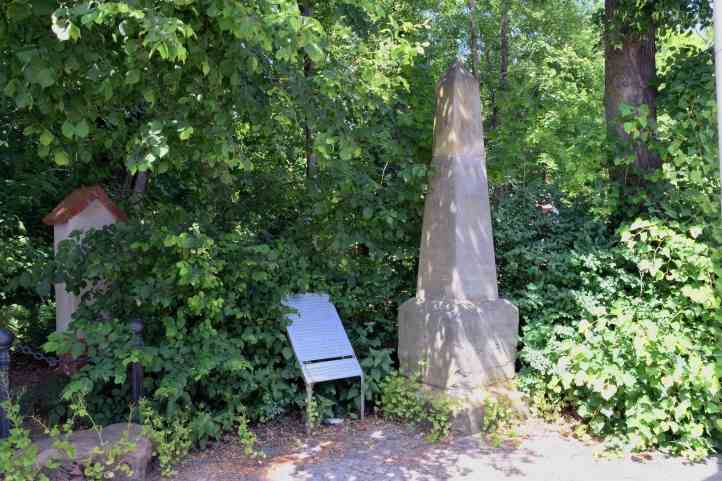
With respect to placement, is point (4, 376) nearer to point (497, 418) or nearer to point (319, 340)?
point (319, 340)

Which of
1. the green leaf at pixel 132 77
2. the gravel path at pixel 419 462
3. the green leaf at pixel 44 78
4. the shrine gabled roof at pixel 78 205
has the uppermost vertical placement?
the green leaf at pixel 132 77

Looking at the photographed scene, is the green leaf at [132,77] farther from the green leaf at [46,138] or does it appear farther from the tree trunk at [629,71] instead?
the tree trunk at [629,71]

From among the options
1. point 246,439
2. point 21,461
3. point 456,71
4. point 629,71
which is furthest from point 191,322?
point 629,71

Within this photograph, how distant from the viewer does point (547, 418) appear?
17.5 feet

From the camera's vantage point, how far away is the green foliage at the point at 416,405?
16.5ft

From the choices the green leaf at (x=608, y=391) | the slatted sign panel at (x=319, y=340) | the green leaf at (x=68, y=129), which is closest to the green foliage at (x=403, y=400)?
the slatted sign panel at (x=319, y=340)

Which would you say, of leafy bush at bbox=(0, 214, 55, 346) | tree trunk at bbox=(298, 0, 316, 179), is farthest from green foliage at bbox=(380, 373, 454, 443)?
leafy bush at bbox=(0, 214, 55, 346)

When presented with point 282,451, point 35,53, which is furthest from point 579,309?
point 35,53

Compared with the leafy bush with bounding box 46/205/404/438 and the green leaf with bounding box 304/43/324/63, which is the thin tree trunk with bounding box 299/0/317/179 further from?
the green leaf with bounding box 304/43/324/63

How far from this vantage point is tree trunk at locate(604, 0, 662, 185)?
20.5 ft

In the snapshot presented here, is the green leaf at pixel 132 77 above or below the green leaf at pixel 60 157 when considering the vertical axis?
above

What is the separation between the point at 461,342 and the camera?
5.27 meters

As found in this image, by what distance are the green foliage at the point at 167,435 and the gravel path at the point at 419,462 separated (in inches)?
4.1

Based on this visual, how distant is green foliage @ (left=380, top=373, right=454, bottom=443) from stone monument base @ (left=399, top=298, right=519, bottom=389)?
156 millimetres
